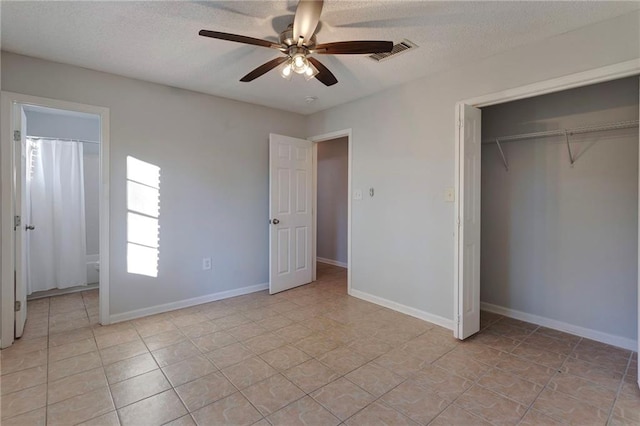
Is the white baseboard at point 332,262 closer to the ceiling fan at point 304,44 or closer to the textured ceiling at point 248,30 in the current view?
the textured ceiling at point 248,30

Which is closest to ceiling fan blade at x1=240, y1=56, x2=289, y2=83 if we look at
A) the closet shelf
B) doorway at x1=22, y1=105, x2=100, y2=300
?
the closet shelf

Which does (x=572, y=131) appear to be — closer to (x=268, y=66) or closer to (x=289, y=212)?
(x=268, y=66)

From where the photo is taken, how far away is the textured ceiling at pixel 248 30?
1.97 m

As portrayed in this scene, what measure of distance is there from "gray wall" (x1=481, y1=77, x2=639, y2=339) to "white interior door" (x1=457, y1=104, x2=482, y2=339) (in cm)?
72

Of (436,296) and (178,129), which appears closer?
(436,296)

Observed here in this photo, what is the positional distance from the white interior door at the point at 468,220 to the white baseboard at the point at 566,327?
696mm

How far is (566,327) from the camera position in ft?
9.48

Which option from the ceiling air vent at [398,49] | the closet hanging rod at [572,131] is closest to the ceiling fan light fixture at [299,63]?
the ceiling air vent at [398,49]

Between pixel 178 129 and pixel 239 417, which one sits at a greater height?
pixel 178 129

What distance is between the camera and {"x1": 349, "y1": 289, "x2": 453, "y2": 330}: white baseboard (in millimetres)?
3020

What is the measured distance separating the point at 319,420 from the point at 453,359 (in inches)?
48.9

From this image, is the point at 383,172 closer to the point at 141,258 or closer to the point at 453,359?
the point at 453,359

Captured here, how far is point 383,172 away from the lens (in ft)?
11.6

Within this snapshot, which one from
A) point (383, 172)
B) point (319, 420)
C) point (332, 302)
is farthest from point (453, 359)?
point (383, 172)
